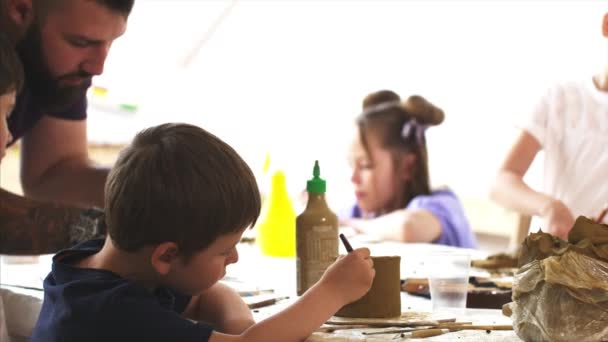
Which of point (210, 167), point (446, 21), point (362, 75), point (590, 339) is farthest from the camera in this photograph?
point (362, 75)

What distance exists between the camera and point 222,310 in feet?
4.15

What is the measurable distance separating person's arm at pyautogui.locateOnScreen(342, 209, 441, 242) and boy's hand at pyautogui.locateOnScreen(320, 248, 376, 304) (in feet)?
3.94

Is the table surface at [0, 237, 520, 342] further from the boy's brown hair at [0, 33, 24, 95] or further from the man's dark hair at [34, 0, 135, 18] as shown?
the man's dark hair at [34, 0, 135, 18]

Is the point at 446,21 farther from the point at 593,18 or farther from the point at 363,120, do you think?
the point at 363,120

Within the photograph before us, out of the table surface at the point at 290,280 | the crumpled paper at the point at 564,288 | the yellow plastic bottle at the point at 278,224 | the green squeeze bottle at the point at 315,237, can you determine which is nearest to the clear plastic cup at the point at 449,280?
the table surface at the point at 290,280

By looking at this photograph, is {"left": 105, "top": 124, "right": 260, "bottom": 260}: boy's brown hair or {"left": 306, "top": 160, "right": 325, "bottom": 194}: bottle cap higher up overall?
{"left": 105, "top": 124, "right": 260, "bottom": 260}: boy's brown hair

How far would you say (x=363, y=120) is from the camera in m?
2.86

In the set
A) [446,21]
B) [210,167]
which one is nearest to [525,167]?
[446,21]

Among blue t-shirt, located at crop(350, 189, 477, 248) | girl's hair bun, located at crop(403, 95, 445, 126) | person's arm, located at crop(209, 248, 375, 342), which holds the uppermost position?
girl's hair bun, located at crop(403, 95, 445, 126)

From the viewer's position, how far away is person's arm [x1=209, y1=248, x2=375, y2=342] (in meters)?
1.08

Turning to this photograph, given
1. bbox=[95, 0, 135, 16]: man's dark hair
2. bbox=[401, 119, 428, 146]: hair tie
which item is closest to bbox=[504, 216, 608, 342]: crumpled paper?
bbox=[95, 0, 135, 16]: man's dark hair

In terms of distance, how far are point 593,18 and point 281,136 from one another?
5.23 ft

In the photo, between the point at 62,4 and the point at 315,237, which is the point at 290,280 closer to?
the point at 315,237

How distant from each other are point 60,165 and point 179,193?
1.22 meters
